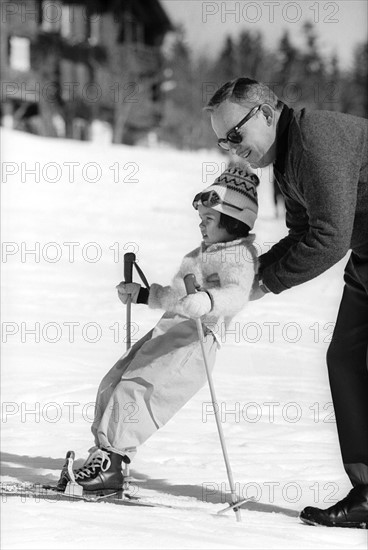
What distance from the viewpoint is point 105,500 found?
4.04m

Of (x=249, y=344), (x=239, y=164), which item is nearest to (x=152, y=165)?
(x=249, y=344)

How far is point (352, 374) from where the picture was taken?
12.7 feet

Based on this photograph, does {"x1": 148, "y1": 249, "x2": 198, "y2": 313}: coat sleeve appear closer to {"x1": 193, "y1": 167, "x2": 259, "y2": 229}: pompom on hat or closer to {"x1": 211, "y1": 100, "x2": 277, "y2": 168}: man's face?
{"x1": 193, "y1": 167, "x2": 259, "y2": 229}: pompom on hat

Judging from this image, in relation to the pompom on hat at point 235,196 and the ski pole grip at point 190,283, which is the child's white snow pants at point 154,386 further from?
the pompom on hat at point 235,196

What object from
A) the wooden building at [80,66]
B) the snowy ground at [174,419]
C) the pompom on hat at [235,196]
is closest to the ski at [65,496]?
the snowy ground at [174,419]

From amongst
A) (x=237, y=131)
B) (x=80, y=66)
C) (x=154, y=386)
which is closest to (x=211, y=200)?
(x=237, y=131)

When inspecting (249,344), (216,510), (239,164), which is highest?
(239,164)

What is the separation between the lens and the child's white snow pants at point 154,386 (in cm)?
401

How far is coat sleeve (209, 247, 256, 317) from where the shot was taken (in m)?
3.78

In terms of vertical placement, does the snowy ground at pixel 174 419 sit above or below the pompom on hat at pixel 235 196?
below

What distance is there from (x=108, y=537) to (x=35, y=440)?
2.04 m

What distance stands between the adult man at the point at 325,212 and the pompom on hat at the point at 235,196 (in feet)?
0.59

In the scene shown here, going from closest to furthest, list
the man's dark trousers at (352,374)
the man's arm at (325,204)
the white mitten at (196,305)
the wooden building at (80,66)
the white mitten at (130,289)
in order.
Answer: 1. the man's arm at (325,204)
2. the white mitten at (196,305)
3. the man's dark trousers at (352,374)
4. the white mitten at (130,289)
5. the wooden building at (80,66)

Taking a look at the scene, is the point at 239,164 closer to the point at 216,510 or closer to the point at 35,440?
the point at 216,510
